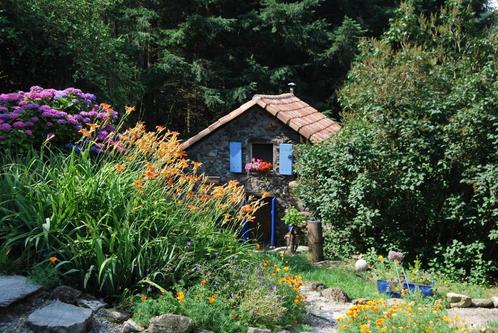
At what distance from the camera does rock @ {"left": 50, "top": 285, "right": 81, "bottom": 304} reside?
11.8ft

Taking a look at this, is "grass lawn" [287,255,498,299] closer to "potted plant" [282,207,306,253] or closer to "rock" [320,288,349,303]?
"rock" [320,288,349,303]

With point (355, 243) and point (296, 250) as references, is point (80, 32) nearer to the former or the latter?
point (296, 250)

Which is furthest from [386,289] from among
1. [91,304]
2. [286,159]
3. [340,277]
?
[286,159]

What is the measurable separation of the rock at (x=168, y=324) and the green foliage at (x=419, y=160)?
5.22 m

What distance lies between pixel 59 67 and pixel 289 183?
5872 mm

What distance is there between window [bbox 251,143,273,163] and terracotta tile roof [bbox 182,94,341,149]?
0.79 m

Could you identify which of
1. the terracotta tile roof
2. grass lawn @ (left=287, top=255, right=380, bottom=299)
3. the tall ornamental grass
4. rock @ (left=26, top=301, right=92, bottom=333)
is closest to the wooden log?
grass lawn @ (left=287, top=255, right=380, bottom=299)

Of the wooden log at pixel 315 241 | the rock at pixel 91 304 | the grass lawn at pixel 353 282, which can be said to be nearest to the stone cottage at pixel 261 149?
the wooden log at pixel 315 241

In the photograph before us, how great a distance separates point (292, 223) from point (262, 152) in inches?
78.3

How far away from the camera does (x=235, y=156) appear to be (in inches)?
442

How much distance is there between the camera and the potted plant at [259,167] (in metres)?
11.0

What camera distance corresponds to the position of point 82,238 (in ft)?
13.0

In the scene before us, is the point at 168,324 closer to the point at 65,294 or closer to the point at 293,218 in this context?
the point at 65,294

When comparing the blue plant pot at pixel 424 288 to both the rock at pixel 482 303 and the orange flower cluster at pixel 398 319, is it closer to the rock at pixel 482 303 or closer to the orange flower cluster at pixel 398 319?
the rock at pixel 482 303
